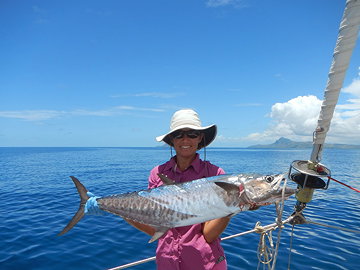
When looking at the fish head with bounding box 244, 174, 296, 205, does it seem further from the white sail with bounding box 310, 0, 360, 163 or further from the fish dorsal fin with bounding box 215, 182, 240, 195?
the white sail with bounding box 310, 0, 360, 163

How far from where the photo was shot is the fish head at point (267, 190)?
2.65 m

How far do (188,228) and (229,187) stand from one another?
2.53ft

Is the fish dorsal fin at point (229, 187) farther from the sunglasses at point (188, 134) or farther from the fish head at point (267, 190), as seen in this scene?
the sunglasses at point (188, 134)

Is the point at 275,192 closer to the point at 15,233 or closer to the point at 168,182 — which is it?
the point at 168,182

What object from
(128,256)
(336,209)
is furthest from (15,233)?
(336,209)

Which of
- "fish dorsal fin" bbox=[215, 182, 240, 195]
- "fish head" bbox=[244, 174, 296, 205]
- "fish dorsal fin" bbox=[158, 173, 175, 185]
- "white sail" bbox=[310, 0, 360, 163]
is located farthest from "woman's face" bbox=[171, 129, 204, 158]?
"white sail" bbox=[310, 0, 360, 163]

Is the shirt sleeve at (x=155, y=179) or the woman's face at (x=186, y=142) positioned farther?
the shirt sleeve at (x=155, y=179)

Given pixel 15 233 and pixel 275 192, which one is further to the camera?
pixel 15 233

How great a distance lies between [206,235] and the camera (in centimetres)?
285

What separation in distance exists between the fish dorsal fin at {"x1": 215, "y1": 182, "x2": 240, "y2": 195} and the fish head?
0.11m

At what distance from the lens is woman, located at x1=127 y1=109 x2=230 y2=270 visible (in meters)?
2.77

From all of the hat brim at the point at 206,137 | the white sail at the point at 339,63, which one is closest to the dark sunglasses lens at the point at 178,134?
the hat brim at the point at 206,137

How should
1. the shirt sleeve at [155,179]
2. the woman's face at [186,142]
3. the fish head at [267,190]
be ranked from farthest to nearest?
the shirt sleeve at [155,179], the woman's face at [186,142], the fish head at [267,190]

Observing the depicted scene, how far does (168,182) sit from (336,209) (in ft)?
46.0
